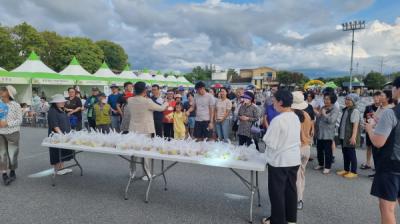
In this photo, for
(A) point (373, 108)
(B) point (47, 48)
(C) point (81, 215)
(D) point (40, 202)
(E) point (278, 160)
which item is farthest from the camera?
(B) point (47, 48)

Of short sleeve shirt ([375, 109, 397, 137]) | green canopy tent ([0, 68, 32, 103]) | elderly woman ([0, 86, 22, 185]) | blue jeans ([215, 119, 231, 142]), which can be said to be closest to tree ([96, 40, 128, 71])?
green canopy tent ([0, 68, 32, 103])

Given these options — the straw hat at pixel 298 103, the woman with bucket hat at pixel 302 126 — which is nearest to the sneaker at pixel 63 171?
the woman with bucket hat at pixel 302 126

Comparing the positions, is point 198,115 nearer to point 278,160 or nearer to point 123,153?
point 123,153

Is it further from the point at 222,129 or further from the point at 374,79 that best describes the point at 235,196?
the point at 374,79

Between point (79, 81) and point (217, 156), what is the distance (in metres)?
17.0

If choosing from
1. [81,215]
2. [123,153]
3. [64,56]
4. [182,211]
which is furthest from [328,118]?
[64,56]

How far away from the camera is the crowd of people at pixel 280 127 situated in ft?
8.46

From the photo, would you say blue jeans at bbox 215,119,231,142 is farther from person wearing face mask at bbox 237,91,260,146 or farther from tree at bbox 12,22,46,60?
tree at bbox 12,22,46,60

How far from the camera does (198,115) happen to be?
671 centimetres

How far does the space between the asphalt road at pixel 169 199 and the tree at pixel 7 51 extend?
33182 millimetres

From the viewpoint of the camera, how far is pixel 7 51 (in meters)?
32.6

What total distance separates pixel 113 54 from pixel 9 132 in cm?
6011

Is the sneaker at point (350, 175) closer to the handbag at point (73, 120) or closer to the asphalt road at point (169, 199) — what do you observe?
the asphalt road at point (169, 199)

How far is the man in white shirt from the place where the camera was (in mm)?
2939
